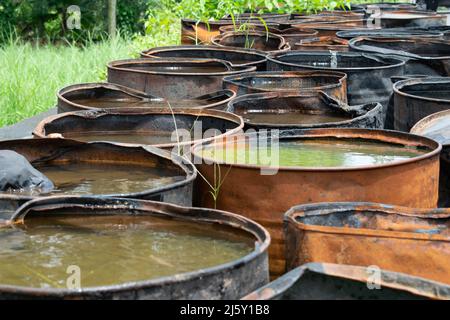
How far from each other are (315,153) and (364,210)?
0.92 meters

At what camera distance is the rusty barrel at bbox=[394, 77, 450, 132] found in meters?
4.36

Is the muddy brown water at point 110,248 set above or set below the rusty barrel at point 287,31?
below

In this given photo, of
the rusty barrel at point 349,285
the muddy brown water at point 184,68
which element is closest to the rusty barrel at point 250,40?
the muddy brown water at point 184,68

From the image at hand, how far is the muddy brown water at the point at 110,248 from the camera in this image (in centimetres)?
244

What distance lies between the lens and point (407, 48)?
7.04m

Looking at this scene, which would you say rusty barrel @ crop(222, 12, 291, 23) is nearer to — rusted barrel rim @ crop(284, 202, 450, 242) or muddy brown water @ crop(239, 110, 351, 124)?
muddy brown water @ crop(239, 110, 351, 124)

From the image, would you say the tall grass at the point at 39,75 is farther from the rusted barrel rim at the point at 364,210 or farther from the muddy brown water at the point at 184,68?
the rusted barrel rim at the point at 364,210

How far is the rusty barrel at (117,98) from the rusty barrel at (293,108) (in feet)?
0.79

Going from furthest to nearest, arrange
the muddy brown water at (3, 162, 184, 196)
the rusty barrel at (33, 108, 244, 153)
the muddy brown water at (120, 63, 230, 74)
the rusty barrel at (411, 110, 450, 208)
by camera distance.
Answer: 1. the muddy brown water at (120, 63, 230, 74)
2. the rusty barrel at (33, 108, 244, 153)
3. the rusty barrel at (411, 110, 450, 208)
4. the muddy brown water at (3, 162, 184, 196)

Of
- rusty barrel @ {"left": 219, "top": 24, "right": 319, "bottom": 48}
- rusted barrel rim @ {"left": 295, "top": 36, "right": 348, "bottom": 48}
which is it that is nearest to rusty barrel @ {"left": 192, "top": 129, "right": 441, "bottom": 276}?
rusted barrel rim @ {"left": 295, "top": 36, "right": 348, "bottom": 48}

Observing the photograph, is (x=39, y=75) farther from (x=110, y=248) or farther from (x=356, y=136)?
(x=110, y=248)

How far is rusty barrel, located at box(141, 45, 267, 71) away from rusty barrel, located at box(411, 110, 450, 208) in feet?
7.15

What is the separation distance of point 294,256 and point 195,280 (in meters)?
0.64
